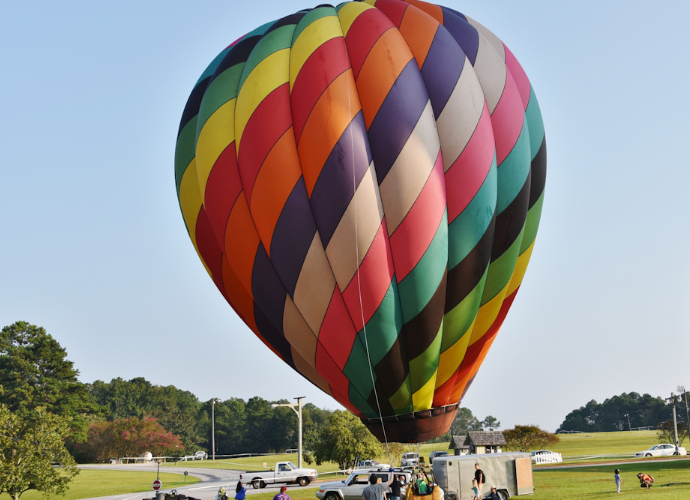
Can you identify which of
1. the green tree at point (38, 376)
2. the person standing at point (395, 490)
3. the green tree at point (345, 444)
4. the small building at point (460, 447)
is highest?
the green tree at point (38, 376)

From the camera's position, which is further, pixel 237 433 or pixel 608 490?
pixel 237 433

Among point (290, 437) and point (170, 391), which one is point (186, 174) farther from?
point (170, 391)

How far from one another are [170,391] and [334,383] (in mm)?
101332

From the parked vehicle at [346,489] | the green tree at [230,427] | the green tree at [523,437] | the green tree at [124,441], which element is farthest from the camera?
the green tree at [230,427]

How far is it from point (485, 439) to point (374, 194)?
40794 millimetres

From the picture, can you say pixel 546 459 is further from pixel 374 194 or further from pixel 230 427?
pixel 230 427

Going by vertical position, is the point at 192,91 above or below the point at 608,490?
above

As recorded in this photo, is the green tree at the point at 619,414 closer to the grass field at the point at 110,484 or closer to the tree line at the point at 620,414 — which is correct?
the tree line at the point at 620,414

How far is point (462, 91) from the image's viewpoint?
10.9 metres

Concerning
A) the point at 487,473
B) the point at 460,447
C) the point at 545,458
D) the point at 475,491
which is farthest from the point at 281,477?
the point at 545,458

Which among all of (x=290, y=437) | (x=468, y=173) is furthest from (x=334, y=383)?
(x=290, y=437)

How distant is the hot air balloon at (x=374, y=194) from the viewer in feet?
33.7

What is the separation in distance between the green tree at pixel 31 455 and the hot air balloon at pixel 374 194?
17.0 meters

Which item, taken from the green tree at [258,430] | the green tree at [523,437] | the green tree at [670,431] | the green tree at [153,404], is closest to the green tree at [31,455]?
the green tree at [523,437]
